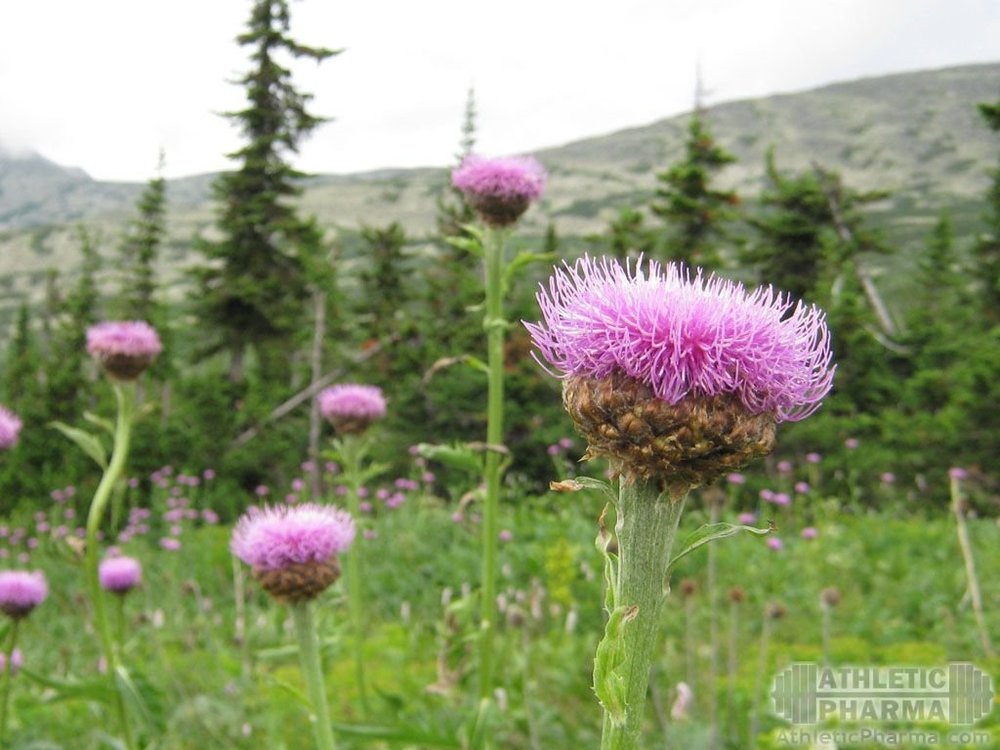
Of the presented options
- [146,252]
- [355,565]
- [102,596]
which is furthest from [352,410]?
[146,252]

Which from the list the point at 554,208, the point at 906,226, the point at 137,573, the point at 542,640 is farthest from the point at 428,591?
the point at 554,208

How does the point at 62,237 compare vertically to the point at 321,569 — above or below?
above

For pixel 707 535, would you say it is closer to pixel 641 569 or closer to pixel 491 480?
pixel 641 569

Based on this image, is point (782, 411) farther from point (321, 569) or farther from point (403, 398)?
point (403, 398)

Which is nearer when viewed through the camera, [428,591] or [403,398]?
[428,591]

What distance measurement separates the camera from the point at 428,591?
26.0 ft

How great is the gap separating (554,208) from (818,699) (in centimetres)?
16547

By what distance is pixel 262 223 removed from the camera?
2114cm

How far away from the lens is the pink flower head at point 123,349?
13.8 feet

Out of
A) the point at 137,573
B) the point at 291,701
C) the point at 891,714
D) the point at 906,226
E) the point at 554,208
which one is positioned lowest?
the point at 291,701

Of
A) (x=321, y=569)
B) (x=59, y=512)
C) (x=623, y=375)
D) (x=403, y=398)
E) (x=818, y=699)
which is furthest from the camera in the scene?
(x=403, y=398)

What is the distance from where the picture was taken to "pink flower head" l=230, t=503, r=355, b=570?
9.46ft

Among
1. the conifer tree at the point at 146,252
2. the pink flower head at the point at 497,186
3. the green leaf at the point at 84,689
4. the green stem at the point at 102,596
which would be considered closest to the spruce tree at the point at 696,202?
the pink flower head at the point at 497,186

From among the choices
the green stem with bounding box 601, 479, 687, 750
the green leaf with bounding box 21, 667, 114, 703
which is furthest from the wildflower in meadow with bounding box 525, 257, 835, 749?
the green leaf with bounding box 21, 667, 114, 703
